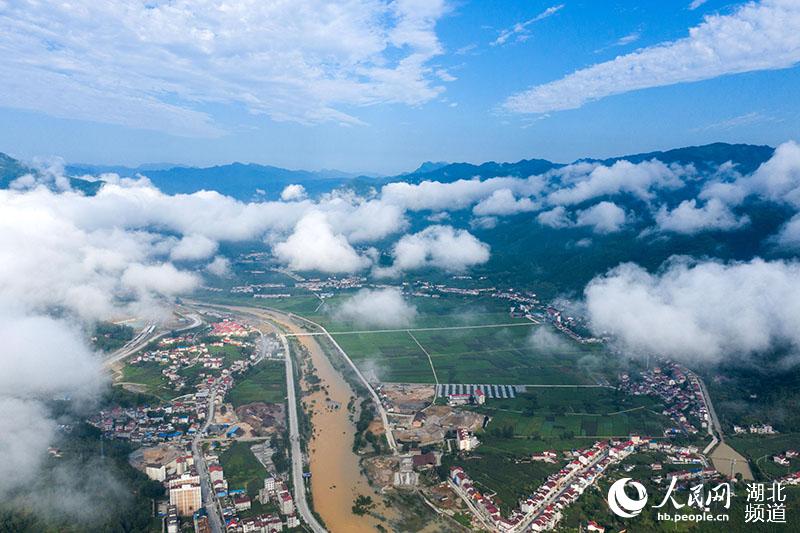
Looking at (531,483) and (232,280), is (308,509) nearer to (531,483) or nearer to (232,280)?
(531,483)

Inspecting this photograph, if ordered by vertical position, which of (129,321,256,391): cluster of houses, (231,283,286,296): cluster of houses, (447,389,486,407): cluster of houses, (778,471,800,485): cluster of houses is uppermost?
(231,283,286,296): cluster of houses

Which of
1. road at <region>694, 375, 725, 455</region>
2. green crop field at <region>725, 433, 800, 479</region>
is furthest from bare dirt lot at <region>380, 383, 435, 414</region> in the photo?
green crop field at <region>725, 433, 800, 479</region>

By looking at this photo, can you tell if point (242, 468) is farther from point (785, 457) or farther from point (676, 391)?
point (676, 391)

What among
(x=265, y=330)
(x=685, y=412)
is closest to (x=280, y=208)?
(x=265, y=330)

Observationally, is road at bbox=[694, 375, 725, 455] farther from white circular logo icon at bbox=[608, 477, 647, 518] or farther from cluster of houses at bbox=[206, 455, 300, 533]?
cluster of houses at bbox=[206, 455, 300, 533]

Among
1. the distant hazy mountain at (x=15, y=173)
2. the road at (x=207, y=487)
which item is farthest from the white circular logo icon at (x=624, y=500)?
the distant hazy mountain at (x=15, y=173)
